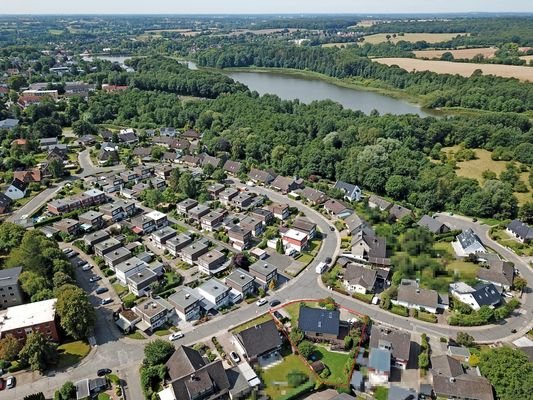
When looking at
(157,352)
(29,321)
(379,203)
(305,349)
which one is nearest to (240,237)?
(305,349)

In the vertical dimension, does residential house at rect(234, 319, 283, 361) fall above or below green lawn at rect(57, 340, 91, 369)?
above

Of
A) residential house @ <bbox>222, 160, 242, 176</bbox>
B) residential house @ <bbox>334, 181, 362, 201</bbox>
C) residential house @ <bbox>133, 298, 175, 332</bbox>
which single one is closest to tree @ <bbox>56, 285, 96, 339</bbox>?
residential house @ <bbox>133, 298, 175, 332</bbox>

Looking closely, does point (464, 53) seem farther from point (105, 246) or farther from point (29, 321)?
point (29, 321)

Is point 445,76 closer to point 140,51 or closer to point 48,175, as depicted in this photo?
point 48,175

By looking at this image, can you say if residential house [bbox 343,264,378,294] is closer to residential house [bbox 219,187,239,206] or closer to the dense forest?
residential house [bbox 219,187,239,206]

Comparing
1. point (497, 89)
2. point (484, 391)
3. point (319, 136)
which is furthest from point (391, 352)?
point (497, 89)

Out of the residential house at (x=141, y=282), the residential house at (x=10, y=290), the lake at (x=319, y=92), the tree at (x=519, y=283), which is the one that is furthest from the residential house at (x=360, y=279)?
the lake at (x=319, y=92)
